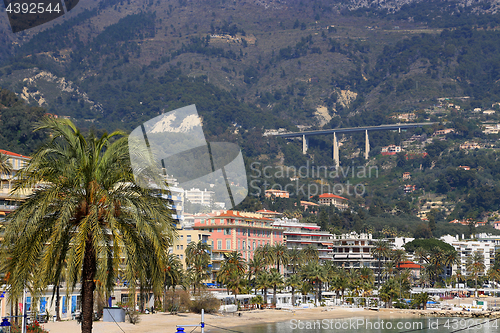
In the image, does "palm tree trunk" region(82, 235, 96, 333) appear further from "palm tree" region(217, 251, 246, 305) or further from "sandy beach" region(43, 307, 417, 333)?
"palm tree" region(217, 251, 246, 305)

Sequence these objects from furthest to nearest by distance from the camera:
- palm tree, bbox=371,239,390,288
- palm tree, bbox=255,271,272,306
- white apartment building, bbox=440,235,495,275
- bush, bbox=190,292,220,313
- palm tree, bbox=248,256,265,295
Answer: white apartment building, bbox=440,235,495,275 < palm tree, bbox=371,239,390,288 < palm tree, bbox=248,256,265,295 < palm tree, bbox=255,271,272,306 < bush, bbox=190,292,220,313

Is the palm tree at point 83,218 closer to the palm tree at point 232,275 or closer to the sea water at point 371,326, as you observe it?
the sea water at point 371,326

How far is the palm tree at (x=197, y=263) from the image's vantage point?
73312mm

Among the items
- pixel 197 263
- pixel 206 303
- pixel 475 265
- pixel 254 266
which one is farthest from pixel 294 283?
pixel 475 265

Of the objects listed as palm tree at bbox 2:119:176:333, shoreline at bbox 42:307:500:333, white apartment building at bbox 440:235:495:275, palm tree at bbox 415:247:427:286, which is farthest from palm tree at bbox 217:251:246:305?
white apartment building at bbox 440:235:495:275

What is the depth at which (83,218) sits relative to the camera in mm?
16094

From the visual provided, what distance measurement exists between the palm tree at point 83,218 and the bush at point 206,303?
51.8 meters

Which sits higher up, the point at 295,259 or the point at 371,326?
the point at 295,259

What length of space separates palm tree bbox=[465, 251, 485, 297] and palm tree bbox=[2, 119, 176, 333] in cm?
12092

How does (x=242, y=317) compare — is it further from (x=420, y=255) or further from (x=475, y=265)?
(x=475, y=265)

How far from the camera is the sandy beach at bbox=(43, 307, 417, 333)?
4712 centimetres

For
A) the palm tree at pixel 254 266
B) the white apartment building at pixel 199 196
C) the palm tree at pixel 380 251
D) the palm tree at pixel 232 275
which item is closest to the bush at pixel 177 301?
the palm tree at pixel 232 275

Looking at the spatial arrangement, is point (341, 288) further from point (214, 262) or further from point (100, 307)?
point (100, 307)

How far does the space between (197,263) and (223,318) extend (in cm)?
836
